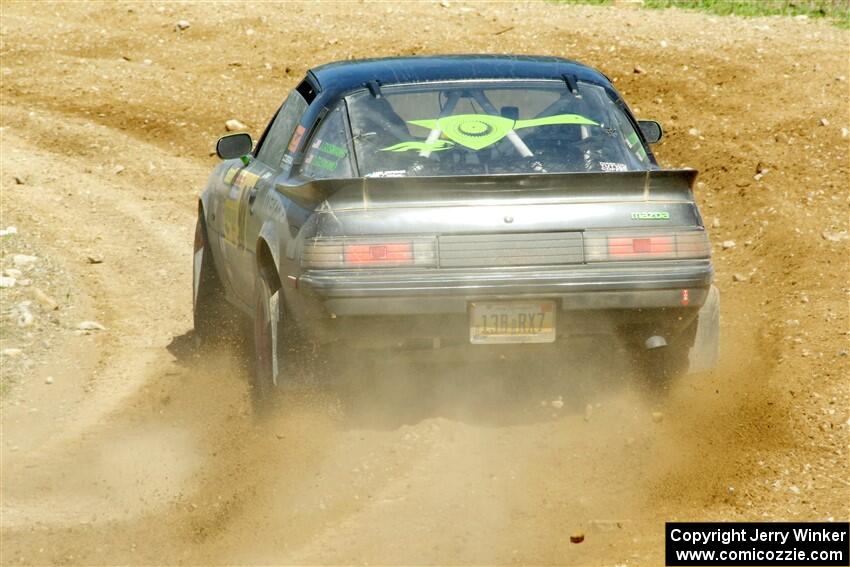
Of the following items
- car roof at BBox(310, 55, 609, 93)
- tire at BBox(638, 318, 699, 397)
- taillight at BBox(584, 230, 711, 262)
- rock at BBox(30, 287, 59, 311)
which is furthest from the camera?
rock at BBox(30, 287, 59, 311)

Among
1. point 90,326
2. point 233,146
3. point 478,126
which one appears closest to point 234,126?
point 90,326

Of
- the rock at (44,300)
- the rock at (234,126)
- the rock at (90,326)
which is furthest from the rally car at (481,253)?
the rock at (234,126)

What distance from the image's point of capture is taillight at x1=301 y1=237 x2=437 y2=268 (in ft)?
20.2

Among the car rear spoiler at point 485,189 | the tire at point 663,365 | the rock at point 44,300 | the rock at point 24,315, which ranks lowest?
the rock at point 44,300

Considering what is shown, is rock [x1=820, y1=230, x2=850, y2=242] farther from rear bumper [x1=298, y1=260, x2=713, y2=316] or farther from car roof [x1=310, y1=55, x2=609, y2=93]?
rear bumper [x1=298, y1=260, x2=713, y2=316]

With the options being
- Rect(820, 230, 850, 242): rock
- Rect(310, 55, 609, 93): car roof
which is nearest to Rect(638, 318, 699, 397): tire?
Rect(310, 55, 609, 93): car roof

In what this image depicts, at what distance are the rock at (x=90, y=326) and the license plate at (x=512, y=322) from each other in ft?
14.5

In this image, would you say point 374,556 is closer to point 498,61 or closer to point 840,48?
point 498,61

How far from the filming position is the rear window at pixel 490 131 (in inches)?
274

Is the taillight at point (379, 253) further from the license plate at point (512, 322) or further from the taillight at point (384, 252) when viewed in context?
the license plate at point (512, 322)

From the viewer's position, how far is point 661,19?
1909 cm

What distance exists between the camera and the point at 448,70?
24.5ft

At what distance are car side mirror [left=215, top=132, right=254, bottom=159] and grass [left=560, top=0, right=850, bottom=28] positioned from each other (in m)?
12.4

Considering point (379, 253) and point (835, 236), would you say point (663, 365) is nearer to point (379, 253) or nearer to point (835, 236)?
point (379, 253)
